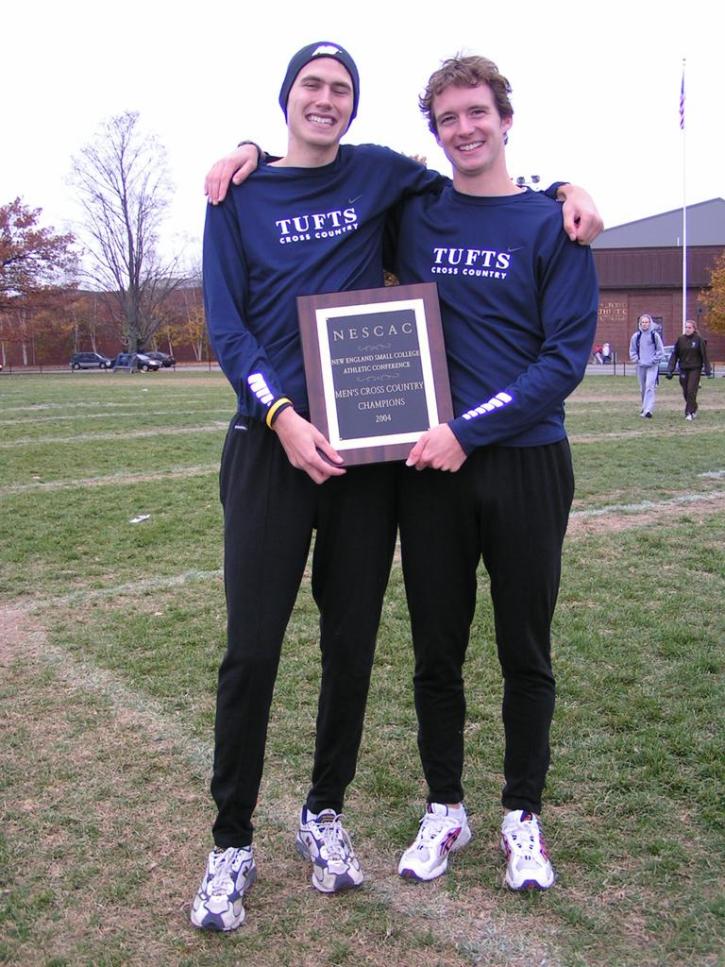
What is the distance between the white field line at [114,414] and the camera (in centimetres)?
1612

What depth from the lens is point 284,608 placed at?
2.60 metres

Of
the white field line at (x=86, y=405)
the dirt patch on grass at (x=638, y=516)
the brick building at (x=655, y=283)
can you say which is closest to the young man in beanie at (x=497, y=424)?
the dirt patch on grass at (x=638, y=516)

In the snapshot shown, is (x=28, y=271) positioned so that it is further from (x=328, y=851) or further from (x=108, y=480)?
(x=328, y=851)

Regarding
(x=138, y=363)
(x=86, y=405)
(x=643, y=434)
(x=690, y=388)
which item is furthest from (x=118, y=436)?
(x=138, y=363)

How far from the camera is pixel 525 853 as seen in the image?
2.67 metres

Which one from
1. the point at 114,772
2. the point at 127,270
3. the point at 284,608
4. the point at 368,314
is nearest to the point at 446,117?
the point at 368,314

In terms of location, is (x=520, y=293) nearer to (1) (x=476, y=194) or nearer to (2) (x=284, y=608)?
(1) (x=476, y=194)

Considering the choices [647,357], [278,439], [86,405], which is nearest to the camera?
[278,439]

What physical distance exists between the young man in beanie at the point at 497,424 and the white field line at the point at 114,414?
14.2m

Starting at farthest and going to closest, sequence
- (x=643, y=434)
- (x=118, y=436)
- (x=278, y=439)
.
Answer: (x=118, y=436)
(x=643, y=434)
(x=278, y=439)

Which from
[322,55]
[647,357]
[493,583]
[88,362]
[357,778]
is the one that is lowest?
[357,778]

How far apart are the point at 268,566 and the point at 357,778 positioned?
3.75 ft

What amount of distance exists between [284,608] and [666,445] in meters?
10.5

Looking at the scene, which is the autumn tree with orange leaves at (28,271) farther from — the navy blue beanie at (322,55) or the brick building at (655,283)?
the navy blue beanie at (322,55)
